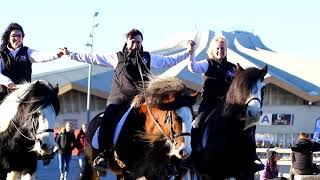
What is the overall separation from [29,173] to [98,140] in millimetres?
1210

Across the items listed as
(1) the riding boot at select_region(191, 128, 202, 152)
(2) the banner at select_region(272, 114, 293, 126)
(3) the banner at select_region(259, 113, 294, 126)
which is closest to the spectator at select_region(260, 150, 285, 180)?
(1) the riding boot at select_region(191, 128, 202, 152)

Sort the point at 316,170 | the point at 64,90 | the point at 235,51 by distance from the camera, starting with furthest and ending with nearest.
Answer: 1. the point at 235,51
2. the point at 64,90
3. the point at 316,170

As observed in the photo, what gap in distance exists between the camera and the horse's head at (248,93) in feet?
34.8

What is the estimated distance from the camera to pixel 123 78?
11508 millimetres

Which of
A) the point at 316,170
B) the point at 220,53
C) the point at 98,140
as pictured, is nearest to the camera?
the point at 98,140

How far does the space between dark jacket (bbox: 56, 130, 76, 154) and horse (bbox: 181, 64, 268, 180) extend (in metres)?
15.5

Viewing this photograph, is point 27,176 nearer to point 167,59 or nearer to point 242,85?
point 167,59

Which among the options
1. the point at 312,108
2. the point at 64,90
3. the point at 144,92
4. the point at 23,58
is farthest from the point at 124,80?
the point at 312,108

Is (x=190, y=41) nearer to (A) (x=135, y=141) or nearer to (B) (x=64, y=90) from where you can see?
(A) (x=135, y=141)

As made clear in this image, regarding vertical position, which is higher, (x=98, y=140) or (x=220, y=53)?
(x=220, y=53)

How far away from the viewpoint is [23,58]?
12047 mm

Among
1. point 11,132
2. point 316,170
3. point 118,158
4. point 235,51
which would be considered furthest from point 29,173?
Result: point 235,51

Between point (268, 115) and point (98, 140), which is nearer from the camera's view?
point (98, 140)

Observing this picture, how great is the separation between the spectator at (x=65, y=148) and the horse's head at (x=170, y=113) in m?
15.4
